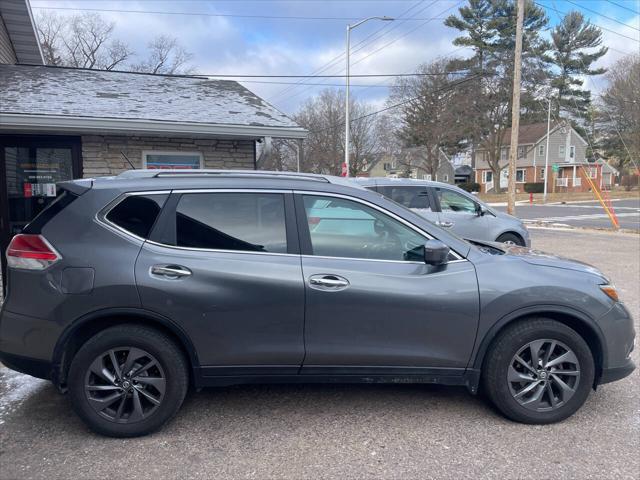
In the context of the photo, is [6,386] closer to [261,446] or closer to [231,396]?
[231,396]

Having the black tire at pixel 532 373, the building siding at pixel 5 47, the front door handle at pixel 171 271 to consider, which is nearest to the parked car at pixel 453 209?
the black tire at pixel 532 373

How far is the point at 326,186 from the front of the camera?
3.53m

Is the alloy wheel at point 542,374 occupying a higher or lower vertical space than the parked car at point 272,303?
lower

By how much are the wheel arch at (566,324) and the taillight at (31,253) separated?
9.49ft

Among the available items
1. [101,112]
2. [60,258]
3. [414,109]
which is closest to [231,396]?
[60,258]

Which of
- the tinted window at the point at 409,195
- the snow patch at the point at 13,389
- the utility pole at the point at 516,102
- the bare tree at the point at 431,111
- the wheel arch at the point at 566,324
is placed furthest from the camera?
the bare tree at the point at 431,111

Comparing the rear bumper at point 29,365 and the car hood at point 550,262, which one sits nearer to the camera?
the rear bumper at point 29,365

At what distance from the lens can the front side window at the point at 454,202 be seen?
9.26 meters

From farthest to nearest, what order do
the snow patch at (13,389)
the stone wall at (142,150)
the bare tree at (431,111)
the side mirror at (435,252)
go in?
1. the bare tree at (431,111)
2. the stone wall at (142,150)
3. the snow patch at (13,389)
4. the side mirror at (435,252)

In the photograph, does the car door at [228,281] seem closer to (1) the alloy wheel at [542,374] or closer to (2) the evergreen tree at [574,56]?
(1) the alloy wheel at [542,374]

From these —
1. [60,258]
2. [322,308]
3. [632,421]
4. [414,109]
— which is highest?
[414,109]

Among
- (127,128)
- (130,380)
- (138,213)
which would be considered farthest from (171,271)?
(127,128)

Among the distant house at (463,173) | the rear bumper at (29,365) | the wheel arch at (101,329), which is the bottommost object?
the rear bumper at (29,365)

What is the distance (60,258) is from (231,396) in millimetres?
1664
